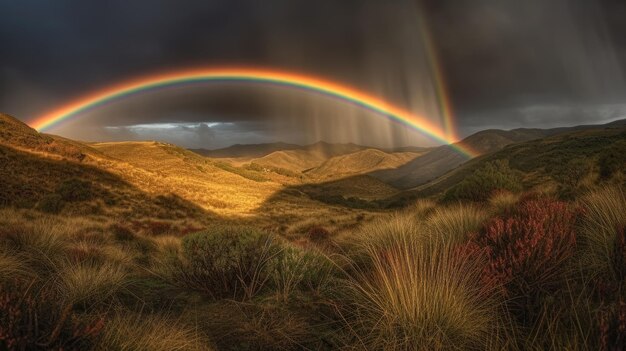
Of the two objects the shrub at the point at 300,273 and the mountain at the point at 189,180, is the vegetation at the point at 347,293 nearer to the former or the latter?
the shrub at the point at 300,273

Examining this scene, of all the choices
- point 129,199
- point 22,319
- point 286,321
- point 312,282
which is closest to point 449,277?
point 286,321

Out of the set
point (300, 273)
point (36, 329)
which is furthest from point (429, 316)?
point (36, 329)

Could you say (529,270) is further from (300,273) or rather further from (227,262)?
(227,262)

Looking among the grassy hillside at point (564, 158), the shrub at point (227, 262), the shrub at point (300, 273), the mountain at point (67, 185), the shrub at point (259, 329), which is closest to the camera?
the shrub at point (259, 329)

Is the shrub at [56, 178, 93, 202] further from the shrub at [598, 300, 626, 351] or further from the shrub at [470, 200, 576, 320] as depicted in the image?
the shrub at [598, 300, 626, 351]

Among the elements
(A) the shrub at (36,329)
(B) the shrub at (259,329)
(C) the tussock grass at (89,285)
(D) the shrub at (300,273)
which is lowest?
(B) the shrub at (259,329)

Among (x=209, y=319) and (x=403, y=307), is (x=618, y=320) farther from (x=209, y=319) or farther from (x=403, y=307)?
(x=209, y=319)

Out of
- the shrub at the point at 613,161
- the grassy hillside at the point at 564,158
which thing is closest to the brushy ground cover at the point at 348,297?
the shrub at the point at 613,161
